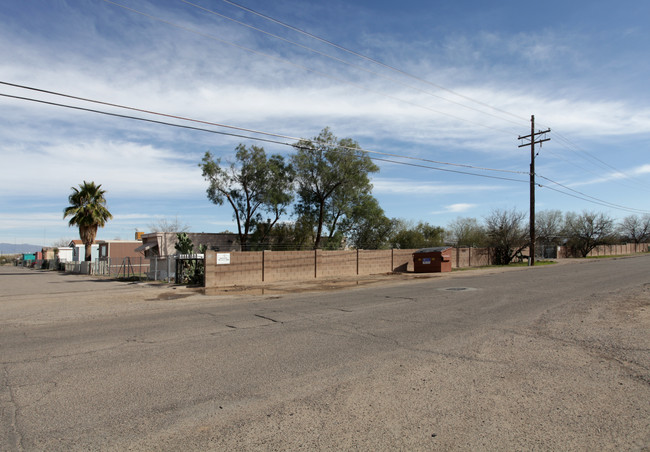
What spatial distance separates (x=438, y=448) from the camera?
3.71m

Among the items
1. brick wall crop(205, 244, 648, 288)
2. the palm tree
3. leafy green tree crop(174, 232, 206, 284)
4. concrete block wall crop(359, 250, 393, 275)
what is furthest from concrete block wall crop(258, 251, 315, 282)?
the palm tree

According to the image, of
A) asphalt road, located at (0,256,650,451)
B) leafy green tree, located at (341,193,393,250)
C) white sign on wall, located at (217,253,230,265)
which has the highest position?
leafy green tree, located at (341,193,393,250)

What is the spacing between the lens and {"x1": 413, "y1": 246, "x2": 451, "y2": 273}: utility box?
29969 millimetres

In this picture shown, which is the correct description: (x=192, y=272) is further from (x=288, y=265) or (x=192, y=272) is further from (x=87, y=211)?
(x=87, y=211)

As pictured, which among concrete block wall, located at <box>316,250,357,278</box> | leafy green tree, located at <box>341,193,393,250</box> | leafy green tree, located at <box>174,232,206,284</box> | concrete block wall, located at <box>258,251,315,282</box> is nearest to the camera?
leafy green tree, located at <box>174,232,206,284</box>

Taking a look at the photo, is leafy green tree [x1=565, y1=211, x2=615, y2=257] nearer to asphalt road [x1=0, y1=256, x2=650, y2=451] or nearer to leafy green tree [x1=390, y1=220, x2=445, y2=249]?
leafy green tree [x1=390, y1=220, x2=445, y2=249]

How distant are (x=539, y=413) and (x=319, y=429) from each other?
2.38 m

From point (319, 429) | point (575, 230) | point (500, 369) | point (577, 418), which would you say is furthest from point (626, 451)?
point (575, 230)

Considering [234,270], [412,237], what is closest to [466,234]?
[412,237]

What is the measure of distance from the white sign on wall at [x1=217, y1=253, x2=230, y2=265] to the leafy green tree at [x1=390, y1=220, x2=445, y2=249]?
33.9 meters

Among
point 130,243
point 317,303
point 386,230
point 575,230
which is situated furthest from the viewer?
point 575,230

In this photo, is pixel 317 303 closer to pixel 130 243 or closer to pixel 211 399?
pixel 211 399

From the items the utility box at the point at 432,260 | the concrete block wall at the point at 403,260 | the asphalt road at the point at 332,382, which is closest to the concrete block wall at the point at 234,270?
the asphalt road at the point at 332,382

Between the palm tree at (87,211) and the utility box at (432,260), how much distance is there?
106 ft
